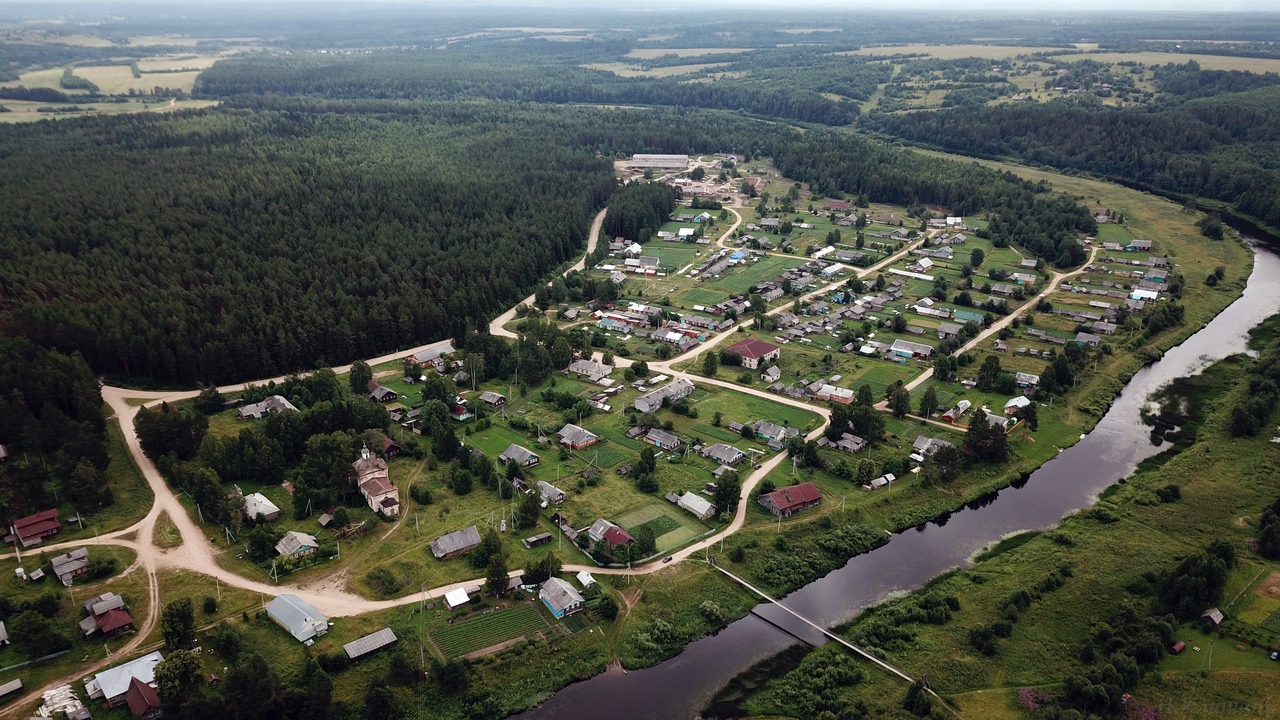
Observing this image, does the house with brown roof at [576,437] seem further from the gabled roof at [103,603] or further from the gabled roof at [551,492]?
the gabled roof at [103,603]

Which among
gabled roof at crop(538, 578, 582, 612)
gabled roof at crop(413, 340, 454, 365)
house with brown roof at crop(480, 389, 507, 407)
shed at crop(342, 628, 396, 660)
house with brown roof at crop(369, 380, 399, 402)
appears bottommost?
shed at crop(342, 628, 396, 660)

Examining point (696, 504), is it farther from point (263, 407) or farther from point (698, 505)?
point (263, 407)

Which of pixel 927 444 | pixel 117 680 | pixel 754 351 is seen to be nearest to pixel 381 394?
pixel 117 680

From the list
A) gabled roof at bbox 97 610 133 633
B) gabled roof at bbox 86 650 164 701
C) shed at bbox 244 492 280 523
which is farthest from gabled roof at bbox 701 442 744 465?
gabled roof at bbox 97 610 133 633

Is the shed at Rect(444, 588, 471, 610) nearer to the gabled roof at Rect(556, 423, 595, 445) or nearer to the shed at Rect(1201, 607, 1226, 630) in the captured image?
the gabled roof at Rect(556, 423, 595, 445)

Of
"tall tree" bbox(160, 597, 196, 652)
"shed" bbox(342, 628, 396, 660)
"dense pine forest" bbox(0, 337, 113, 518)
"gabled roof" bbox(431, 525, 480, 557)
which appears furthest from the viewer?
"dense pine forest" bbox(0, 337, 113, 518)
